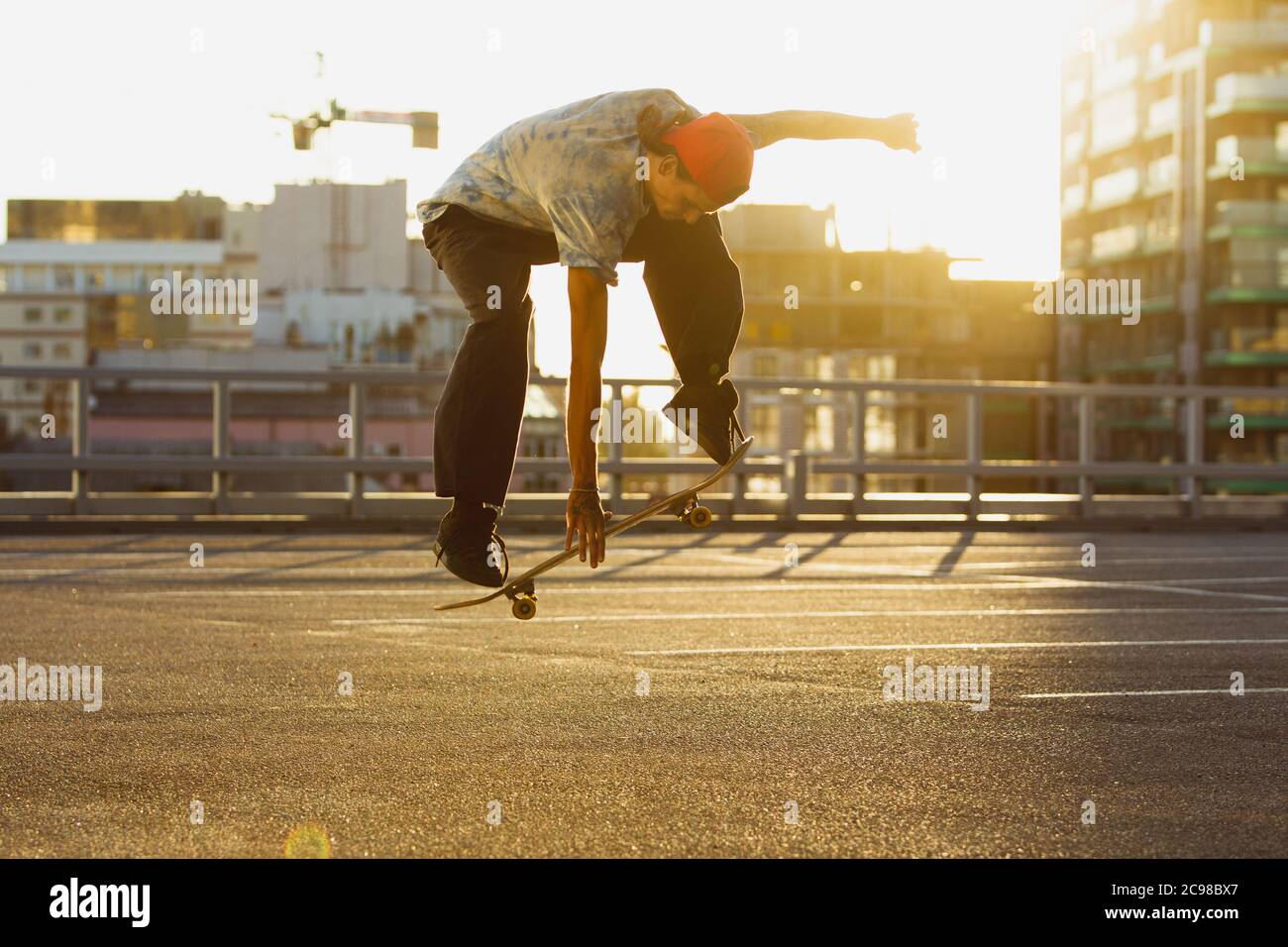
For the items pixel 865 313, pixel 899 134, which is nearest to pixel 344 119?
pixel 865 313

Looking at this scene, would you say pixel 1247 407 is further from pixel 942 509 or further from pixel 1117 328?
pixel 942 509

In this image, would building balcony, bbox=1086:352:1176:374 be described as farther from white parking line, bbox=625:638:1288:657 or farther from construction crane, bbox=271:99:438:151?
white parking line, bbox=625:638:1288:657

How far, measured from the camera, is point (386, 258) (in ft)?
376

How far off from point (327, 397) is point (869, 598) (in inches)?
3649

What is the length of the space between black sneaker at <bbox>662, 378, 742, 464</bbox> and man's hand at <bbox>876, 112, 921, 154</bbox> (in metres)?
0.81

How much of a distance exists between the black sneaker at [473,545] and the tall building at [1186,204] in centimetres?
5826

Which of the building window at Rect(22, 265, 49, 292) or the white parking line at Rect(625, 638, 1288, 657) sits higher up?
the building window at Rect(22, 265, 49, 292)

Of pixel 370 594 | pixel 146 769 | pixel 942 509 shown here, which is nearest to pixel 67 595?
pixel 370 594

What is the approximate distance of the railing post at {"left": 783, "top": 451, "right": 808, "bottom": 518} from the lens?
15812 mm

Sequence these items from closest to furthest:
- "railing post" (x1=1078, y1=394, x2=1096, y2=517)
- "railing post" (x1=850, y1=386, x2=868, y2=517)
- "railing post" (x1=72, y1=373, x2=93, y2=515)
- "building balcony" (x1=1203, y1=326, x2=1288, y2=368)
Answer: "railing post" (x1=72, y1=373, x2=93, y2=515), "railing post" (x1=850, y1=386, x2=868, y2=517), "railing post" (x1=1078, y1=394, x2=1096, y2=517), "building balcony" (x1=1203, y1=326, x2=1288, y2=368)

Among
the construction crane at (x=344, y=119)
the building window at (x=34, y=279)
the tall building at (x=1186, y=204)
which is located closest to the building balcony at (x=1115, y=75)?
the tall building at (x=1186, y=204)

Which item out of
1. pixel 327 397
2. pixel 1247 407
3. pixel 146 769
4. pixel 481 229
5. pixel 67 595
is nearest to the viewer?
pixel 146 769

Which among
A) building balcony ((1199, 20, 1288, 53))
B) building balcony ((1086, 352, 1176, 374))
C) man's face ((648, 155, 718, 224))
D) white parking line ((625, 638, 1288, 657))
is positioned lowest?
white parking line ((625, 638, 1288, 657))

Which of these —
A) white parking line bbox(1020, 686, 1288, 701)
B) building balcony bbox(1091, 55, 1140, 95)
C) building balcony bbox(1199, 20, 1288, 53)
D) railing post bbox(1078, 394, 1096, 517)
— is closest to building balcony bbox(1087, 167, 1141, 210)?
building balcony bbox(1091, 55, 1140, 95)
